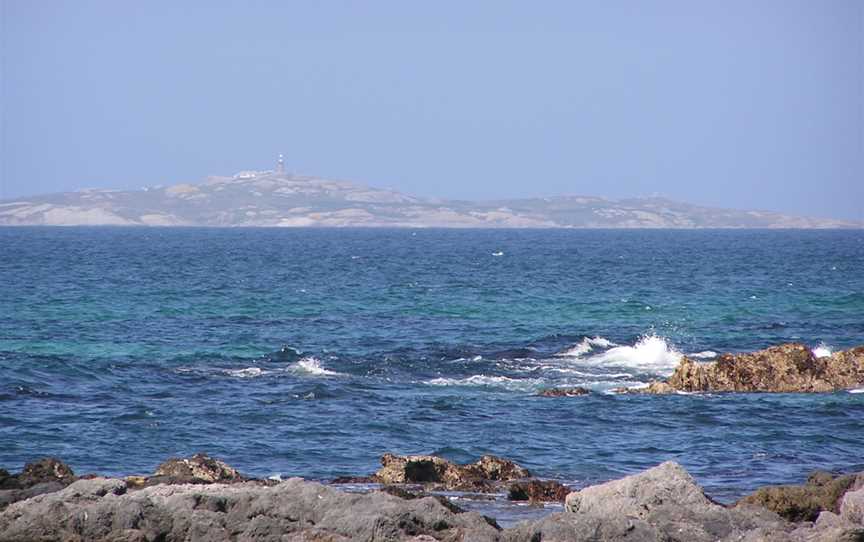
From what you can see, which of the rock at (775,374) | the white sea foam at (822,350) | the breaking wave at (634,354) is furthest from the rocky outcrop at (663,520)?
the white sea foam at (822,350)

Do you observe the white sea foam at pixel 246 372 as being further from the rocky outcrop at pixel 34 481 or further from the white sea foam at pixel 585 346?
the rocky outcrop at pixel 34 481

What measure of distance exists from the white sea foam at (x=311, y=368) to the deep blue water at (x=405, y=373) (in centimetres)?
16

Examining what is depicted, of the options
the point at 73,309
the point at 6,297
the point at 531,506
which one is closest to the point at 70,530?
the point at 531,506

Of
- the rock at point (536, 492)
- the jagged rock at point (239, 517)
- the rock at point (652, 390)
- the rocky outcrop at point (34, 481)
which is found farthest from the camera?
the rock at point (652, 390)

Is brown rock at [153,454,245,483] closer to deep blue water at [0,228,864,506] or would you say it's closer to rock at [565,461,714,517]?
deep blue water at [0,228,864,506]

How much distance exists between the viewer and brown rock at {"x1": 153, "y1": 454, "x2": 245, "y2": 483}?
67.3 feet

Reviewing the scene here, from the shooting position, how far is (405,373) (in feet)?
124

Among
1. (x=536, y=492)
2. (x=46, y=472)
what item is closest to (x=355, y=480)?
(x=536, y=492)

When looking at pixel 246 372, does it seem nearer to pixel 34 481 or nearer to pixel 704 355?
pixel 704 355

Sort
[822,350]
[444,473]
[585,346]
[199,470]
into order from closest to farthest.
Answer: [199,470]
[444,473]
[822,350]
[585,346]

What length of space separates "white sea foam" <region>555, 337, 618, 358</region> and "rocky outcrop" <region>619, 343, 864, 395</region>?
311 inches

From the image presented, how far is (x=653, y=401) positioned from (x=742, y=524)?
1663 centimetres

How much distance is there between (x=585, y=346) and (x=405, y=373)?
8639 millimetres

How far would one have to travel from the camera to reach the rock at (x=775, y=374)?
34281mm
